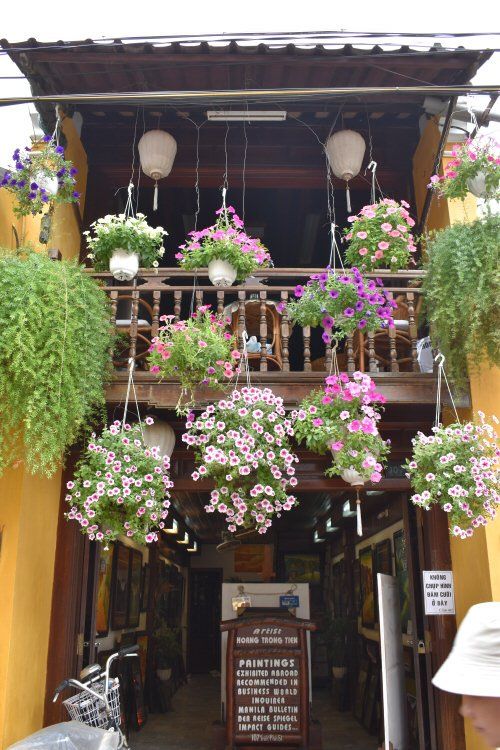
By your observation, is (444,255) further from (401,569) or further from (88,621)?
(88,621)

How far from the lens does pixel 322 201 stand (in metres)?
9.73

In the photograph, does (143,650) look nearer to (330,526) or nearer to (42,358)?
(330,526)

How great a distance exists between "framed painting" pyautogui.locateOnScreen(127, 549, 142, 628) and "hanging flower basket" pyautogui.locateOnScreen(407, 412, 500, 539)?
6.08 metres

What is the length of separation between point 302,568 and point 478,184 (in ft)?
40.3

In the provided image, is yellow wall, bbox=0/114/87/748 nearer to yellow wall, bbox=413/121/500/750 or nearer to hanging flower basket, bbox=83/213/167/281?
hanging flower basket, bbox=83/213/167/281

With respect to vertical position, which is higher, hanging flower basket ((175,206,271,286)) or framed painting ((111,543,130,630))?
hanging flower basket ((175,206,271,286))

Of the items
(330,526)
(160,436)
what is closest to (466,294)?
(160,436)

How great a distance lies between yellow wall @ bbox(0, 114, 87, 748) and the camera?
18.4 ft

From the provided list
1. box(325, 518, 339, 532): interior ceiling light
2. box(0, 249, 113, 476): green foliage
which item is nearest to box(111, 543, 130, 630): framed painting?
box(0, 249, 113, 476): green foliage

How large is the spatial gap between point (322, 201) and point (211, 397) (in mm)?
4613

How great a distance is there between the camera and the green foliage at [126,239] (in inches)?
246

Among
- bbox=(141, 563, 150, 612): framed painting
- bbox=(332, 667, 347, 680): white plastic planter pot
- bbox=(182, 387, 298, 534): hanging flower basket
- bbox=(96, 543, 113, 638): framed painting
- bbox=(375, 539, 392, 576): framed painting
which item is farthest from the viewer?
bbox=(332, 667, 347, 680): white plastic planter pot

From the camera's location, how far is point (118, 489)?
5.37 m

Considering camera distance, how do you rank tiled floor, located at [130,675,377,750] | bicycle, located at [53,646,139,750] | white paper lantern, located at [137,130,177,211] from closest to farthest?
bicycle, located at [53,646,139,750] < white paper lantern, located at [137,130,177,211] < tiled floor, located at [130,675,377,750]
